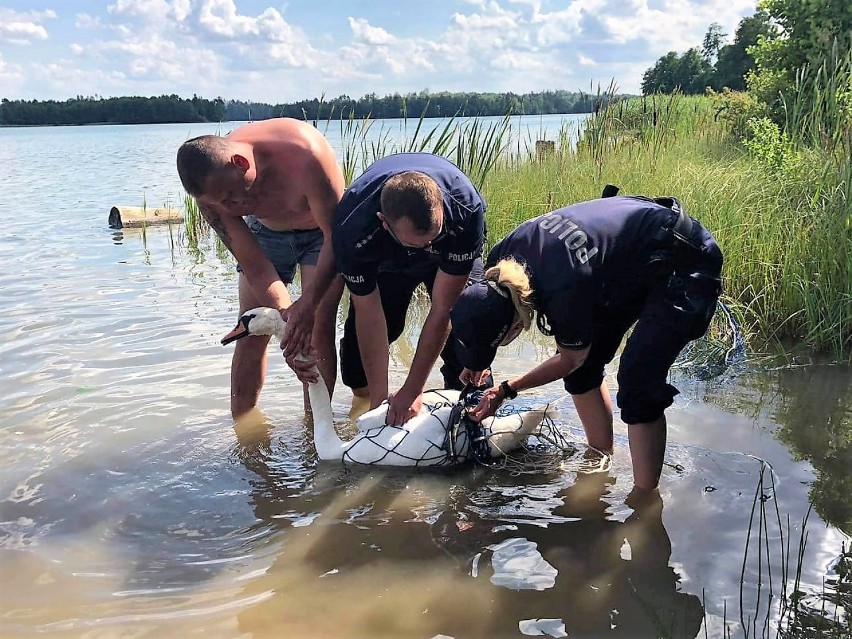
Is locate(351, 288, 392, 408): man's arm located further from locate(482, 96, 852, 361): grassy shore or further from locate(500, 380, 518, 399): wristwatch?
locate(482, 96, 852, 361): grassy shore

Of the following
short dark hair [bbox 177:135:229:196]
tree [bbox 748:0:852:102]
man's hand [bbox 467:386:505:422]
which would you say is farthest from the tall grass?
short dark hair [bbox 177:135:229:196]

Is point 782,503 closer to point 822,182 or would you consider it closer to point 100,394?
point 822,182

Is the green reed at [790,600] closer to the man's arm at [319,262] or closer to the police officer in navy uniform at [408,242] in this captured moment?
the police officer in navy uniform at [408,242]

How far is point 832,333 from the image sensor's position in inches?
209

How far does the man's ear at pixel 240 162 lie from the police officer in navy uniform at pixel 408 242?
0.51m

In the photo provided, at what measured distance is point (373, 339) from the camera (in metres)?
4.18

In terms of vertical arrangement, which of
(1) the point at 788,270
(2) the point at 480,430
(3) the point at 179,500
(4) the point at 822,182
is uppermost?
(4) the point at 822,182

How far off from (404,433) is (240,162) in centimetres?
165

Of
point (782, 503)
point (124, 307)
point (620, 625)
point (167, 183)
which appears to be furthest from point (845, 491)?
point (167, 183)

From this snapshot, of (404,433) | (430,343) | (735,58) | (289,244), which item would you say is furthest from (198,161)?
(735,58)

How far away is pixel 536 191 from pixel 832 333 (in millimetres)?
3656

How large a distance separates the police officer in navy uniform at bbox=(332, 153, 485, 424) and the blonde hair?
0.41m

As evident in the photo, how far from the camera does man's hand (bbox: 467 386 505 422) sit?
3600mm

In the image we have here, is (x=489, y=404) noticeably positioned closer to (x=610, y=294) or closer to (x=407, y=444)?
(x=407, y=444)
